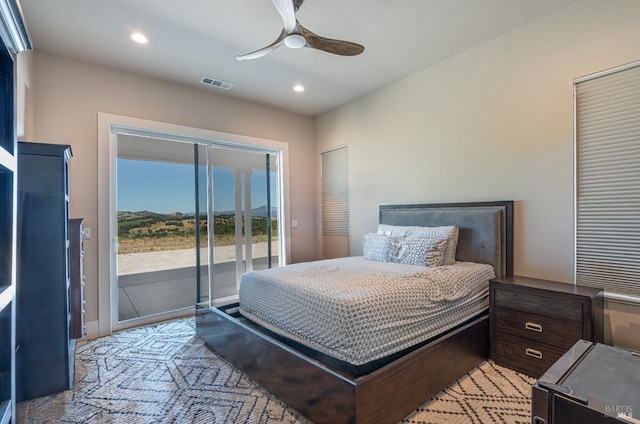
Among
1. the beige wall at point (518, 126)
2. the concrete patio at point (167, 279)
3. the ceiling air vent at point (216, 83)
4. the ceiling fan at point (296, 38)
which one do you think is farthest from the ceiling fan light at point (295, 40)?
the concrete patio at point (167, 279)

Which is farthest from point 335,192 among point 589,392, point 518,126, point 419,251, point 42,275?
point 589,392

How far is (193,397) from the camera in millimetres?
2080

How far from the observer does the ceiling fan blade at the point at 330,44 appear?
2.25 metres

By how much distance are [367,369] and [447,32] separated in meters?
2.97

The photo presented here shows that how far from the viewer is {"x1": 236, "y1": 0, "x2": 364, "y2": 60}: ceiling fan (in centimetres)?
197

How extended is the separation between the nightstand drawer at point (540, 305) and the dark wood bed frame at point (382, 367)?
0.24 meters

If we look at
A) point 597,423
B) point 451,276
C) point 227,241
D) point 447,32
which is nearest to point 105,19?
point 227,241

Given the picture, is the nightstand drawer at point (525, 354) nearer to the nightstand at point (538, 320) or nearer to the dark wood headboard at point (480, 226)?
the nightstand at point (538, 320)

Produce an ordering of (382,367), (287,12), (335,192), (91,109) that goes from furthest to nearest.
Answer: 1. (335,192)
2. (91,109)
3. (287,12)
4. (382,367)

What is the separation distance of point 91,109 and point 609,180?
485 centimetres

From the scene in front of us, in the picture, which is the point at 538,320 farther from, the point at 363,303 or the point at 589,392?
the point at 363,303

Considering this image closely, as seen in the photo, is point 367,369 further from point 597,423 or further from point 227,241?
point 227,241

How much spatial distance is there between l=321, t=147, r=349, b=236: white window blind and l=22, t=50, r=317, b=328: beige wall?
4.35 feet

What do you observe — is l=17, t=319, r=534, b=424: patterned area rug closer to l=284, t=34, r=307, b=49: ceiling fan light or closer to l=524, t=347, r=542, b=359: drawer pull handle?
l=524, t=347, r=542, b=359: drawer pull handle
